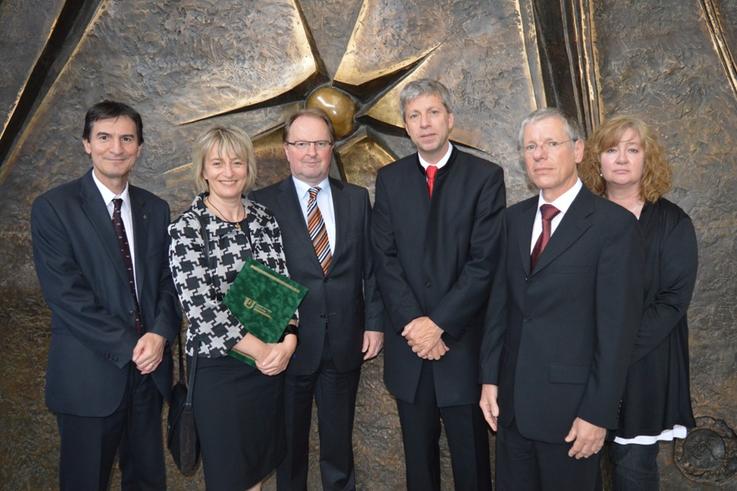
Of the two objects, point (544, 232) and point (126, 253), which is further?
point (126, 253)

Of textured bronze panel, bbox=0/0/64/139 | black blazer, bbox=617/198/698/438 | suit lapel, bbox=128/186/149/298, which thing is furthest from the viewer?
textured bronze panel, bbox=0/0/64/139

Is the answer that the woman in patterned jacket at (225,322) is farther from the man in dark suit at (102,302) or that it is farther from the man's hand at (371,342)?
the man's hand at (371,342)

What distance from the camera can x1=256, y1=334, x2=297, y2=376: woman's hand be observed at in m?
2.22

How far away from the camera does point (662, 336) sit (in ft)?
6.89

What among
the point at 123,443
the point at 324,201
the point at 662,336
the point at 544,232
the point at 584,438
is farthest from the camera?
the point at 324,201

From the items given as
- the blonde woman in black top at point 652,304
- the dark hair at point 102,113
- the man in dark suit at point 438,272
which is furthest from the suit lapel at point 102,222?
the blonde woman in black top at point 652,304

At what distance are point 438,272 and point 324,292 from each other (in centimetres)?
41

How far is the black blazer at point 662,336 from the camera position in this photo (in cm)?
210

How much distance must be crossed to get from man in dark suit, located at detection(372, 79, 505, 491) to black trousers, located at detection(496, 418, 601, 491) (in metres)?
0.29

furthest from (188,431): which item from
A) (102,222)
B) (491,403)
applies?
(491,403)

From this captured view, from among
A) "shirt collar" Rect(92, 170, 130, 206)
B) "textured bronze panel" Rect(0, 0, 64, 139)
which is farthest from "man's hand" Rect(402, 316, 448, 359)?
"textured bronze panel" Rect(0, 0, 64, 139)

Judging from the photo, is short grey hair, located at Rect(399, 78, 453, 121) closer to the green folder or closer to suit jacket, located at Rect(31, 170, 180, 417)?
the green folder

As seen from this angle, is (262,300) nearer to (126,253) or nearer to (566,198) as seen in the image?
(126,253)

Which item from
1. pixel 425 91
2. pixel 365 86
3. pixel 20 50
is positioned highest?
pixel 20 50
